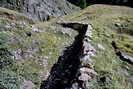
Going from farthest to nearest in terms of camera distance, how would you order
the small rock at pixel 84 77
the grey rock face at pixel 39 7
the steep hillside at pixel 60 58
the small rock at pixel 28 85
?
the grey rock face at pixel 39 7, the small rock at pixel 28 85, the steep hillside at pixel 60 58, the small rock at pixel 84 77

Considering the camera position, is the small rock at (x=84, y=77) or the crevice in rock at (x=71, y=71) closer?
the small rock at (x=84, y=77)

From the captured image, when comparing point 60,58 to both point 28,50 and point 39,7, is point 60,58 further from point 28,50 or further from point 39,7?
point 39,7

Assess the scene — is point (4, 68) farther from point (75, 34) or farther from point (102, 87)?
point (75, 34)

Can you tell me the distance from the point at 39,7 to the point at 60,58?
69.8 ft

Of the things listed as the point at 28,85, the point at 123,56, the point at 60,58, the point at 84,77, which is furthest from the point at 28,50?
the point at 123,56

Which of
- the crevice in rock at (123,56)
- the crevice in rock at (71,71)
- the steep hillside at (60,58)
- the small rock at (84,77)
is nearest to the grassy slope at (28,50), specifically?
the steep hillside at (60,58)

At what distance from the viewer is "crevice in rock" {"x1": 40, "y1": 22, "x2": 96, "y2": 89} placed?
8846 mm

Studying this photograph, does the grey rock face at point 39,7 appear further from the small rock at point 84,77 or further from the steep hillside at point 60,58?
the small rock at point 84,77

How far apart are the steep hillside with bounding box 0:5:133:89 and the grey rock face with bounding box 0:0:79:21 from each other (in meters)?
13.6

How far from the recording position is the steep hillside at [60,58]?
31.2ft

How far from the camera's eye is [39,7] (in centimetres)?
3291

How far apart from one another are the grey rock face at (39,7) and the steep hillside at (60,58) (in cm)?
1359

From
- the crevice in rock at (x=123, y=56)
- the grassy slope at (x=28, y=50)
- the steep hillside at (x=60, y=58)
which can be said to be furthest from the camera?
the crevice in rock at (x=123, y=56)

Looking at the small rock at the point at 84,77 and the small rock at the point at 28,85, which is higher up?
the small rock at the point at 84,77
